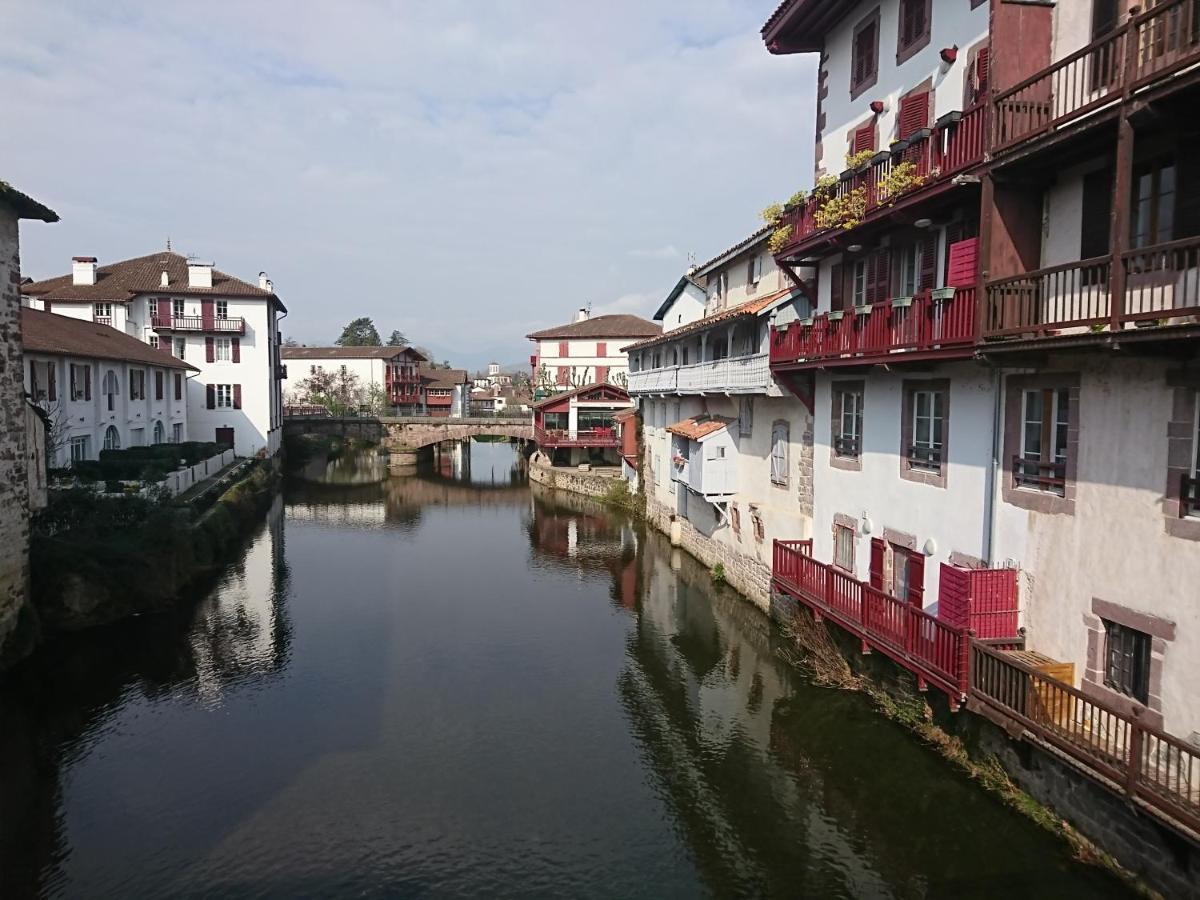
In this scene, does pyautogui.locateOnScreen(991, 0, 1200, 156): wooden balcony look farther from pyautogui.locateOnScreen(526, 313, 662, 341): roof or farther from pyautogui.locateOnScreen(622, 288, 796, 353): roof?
pyautogui.locateOnScreen(526, 313, 662, 341): roof

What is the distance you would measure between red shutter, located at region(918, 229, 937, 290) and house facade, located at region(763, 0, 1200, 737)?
0.13 ft

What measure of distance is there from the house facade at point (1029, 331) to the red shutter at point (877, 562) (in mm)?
41

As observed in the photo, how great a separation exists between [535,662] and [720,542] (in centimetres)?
960

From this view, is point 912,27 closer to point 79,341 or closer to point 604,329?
point 79,341

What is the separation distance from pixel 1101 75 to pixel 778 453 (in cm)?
1266

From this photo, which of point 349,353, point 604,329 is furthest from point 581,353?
point 349,353

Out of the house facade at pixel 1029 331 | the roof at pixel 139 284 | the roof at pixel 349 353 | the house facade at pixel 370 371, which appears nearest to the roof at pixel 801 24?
the house facade at pixel 1029 331

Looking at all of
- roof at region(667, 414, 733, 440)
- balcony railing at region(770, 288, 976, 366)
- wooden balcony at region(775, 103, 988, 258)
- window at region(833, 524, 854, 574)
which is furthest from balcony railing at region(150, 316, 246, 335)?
window at region(833, 524, 854, 574)

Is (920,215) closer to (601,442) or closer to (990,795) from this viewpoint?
(990,795)

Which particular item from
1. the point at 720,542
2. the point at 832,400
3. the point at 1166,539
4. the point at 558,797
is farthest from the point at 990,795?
the point at 720,542

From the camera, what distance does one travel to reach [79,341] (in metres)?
35.4

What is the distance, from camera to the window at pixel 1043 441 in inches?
454

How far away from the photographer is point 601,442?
173 ft

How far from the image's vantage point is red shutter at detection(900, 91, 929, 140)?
15195 mm
